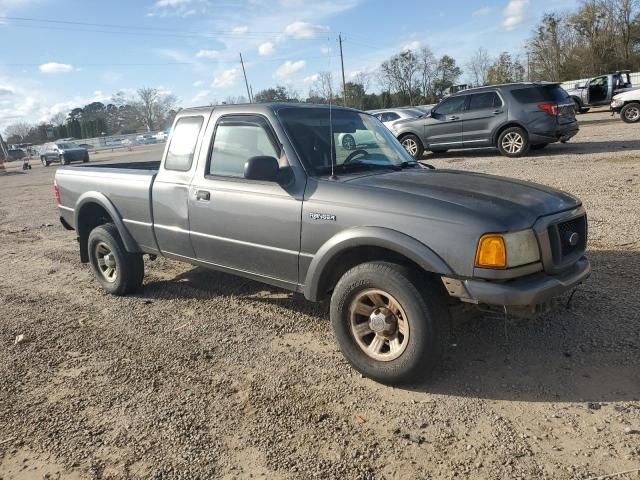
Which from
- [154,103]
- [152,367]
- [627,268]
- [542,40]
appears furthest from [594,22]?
[154,103]

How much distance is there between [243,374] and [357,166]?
70.9 inches

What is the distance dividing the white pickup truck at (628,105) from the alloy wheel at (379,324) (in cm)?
1948

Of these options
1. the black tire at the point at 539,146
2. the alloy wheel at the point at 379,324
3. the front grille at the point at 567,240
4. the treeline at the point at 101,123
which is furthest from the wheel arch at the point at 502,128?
the treeline at the point at 101,123

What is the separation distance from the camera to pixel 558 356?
11.5ft

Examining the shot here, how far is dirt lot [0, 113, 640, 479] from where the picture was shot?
8.61 feet

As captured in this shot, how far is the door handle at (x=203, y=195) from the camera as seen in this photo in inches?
165

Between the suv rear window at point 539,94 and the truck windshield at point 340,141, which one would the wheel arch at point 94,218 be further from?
the suv rear window at point 539,94

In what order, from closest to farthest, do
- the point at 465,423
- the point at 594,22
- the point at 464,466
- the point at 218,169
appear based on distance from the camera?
the point at 464,466 → the point at 465,423 → the point at 218,169 → the point at 594,22

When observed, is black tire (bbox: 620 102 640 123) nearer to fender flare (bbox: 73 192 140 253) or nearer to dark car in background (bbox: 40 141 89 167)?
fender flare (bbox: 73 192 140 253)

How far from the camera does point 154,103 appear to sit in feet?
305

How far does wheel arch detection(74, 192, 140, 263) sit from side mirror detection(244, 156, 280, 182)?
2.14 metres

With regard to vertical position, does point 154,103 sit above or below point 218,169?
above

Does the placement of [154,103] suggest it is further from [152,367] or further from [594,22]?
[152,367]

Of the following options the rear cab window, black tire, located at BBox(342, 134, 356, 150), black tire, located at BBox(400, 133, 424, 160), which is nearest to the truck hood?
black tire, located at BBox(342, 134, 356, 150)
